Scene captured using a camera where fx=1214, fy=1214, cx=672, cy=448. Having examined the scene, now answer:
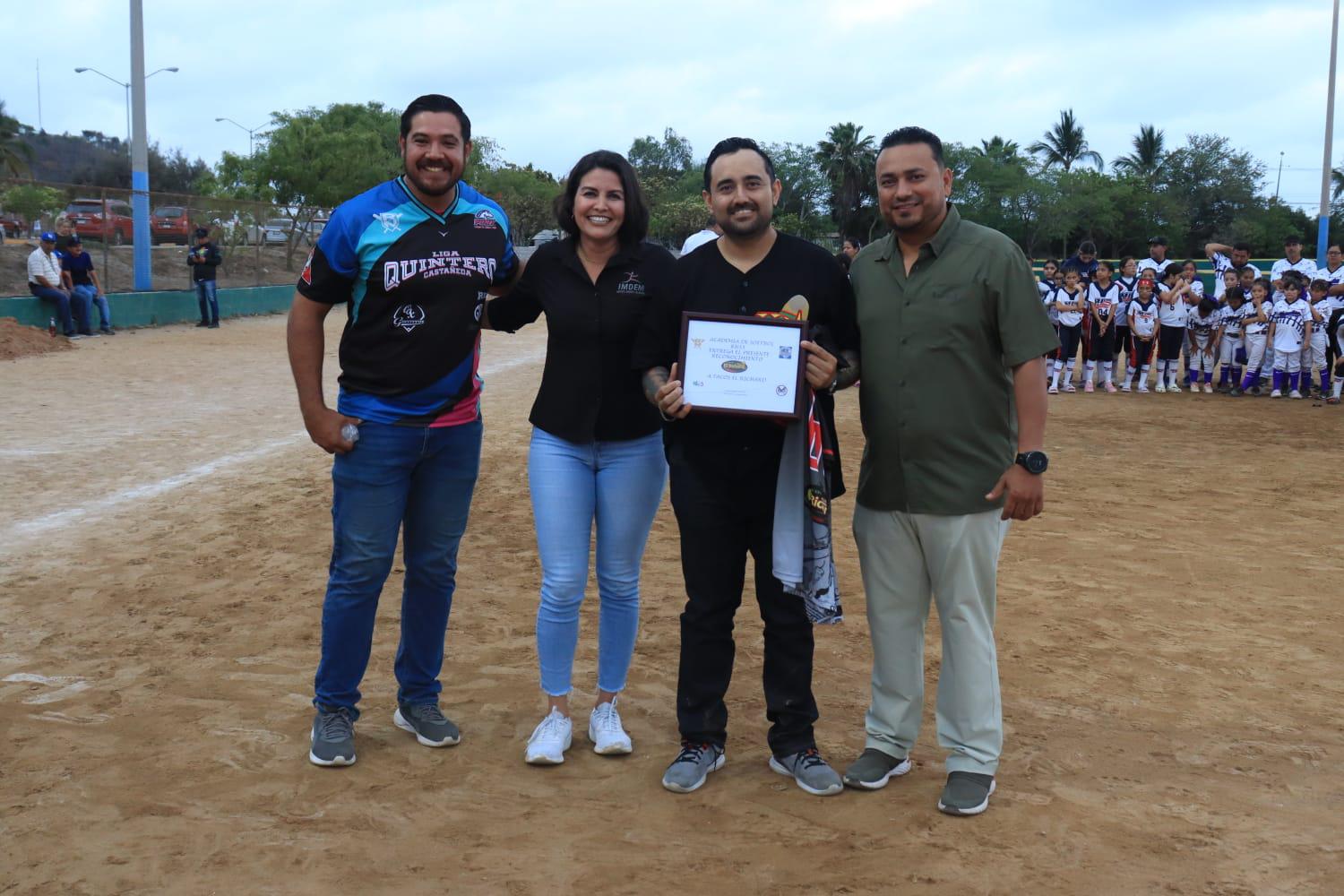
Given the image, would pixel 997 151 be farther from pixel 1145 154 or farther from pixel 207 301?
pixel 207 301

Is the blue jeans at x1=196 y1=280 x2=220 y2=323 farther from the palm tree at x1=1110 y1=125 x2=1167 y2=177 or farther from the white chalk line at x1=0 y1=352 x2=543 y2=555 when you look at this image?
the palm tree at x1=1110 y1=125 x2=1167 y2=177

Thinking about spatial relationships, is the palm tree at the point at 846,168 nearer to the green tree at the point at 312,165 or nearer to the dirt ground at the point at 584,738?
the green tree at the point at 312,165

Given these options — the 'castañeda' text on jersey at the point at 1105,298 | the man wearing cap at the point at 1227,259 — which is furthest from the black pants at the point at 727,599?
the man wearing cap at the point at 1227,259

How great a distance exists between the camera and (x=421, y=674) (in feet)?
14.9

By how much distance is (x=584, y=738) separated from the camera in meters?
4.55

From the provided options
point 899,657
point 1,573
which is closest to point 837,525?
point 899,657

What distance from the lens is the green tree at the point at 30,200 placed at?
833 inches

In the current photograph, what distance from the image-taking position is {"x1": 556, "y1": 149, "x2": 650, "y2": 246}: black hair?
13.8 feet

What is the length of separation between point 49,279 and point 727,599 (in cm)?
1870

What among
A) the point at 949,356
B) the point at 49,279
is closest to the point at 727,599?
the point at 949,356

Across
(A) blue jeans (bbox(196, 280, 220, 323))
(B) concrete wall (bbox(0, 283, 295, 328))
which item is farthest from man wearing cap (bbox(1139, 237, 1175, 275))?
(A) blue jeans (bbox(196, 280, 220, 323))

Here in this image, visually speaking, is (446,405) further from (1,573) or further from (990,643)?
(1,573)

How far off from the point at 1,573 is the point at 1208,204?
6924 centimetres

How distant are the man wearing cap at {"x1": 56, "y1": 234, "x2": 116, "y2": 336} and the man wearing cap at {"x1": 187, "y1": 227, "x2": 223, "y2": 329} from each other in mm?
2462
